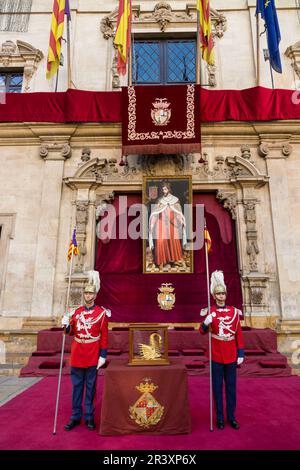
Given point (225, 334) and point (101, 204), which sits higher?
point (101, 204)

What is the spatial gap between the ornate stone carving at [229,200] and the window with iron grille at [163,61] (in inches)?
207

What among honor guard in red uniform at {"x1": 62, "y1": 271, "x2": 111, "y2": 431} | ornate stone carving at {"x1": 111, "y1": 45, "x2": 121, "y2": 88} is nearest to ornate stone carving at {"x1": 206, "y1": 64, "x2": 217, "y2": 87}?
ornate stone carving at {"x1": 111, "y1": 45, "x2": 121, "y2": 88}

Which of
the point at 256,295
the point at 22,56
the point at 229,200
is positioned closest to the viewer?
the point at 256,295

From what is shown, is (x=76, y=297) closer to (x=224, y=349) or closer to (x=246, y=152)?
(x=224, y=349)

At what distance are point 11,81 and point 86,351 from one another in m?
12.1

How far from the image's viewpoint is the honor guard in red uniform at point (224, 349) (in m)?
4.08

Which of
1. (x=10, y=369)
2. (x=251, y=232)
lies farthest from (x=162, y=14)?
(x=10, y=369)

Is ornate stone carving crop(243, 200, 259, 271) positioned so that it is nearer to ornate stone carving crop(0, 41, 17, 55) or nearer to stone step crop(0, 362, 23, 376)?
stone step crop(0, 362, 23, 376)

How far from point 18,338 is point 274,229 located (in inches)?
320

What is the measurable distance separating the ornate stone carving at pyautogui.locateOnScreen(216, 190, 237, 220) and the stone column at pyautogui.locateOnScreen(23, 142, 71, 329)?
5.19 meters

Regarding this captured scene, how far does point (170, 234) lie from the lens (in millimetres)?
9266

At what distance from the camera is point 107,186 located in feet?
32.9

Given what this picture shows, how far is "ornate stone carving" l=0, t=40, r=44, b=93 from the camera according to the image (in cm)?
1188

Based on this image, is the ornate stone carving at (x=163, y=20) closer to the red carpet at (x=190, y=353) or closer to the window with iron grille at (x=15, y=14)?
the window with iron grille at (x=15, y=14)
